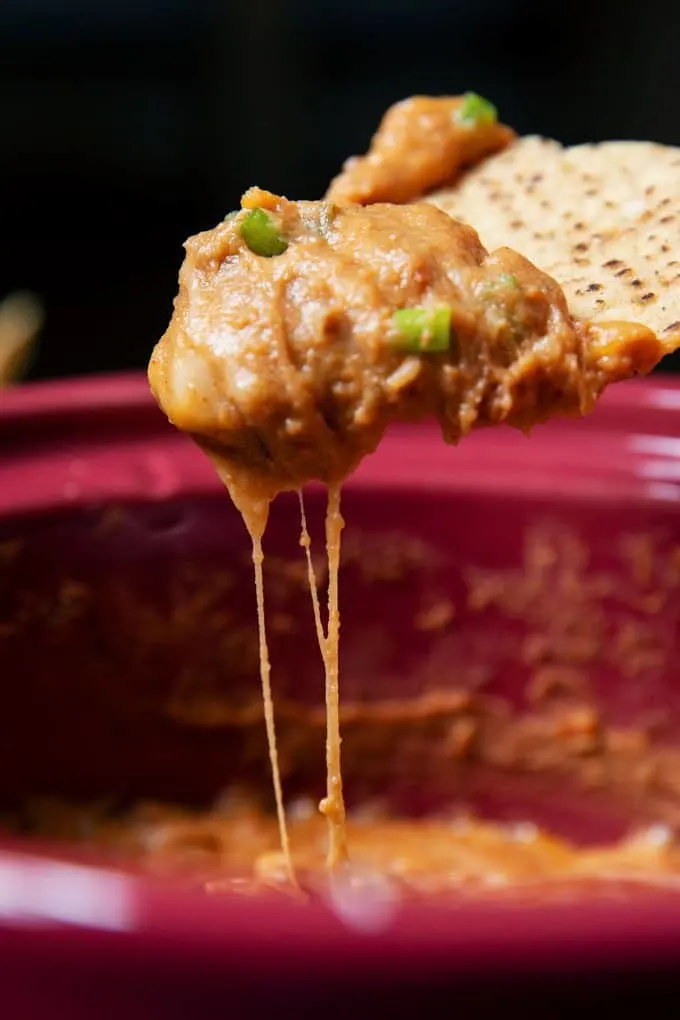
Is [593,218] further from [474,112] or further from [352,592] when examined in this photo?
[352,592]

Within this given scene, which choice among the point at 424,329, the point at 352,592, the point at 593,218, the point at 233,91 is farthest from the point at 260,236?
the point at 233,91

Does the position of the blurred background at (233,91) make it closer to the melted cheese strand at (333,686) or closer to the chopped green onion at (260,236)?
the melted cheese strand at (333,686)

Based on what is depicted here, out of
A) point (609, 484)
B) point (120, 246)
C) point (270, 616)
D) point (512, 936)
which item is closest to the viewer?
point (512, 936)

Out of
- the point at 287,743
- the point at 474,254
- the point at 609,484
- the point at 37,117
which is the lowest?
the point at 287,743

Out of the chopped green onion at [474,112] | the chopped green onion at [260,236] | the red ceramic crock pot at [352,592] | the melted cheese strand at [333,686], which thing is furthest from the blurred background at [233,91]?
the chopped green onion at [260,236]

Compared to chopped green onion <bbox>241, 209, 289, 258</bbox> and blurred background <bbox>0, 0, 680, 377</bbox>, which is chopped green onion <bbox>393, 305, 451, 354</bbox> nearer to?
chopped green onion <bbox>241, 209, 289, 258</bbox>

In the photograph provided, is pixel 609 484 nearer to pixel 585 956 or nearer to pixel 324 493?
pixel 324 493

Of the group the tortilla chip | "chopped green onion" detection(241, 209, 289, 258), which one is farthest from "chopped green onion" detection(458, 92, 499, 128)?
"chopped green onion" detection(241, 209, 289, 258)

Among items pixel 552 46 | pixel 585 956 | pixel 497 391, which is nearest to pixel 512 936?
pixel 585 956
